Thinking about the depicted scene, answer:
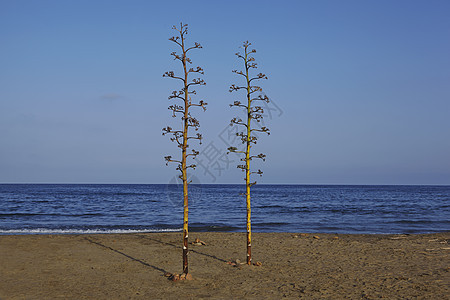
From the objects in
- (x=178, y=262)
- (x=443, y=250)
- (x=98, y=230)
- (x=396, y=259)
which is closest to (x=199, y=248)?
(x=178, y=262)

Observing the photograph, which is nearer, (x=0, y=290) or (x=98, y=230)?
A: (x=0, y=290)

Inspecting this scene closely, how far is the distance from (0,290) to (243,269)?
7386 mm

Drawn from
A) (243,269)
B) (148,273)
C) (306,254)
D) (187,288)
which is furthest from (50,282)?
(306,254)

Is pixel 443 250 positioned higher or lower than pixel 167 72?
lower

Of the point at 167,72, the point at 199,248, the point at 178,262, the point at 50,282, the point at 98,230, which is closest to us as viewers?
the point at 167,72

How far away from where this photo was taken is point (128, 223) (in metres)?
32.6

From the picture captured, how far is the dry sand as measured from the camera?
10258 mm

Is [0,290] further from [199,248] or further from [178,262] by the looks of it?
[199,248]

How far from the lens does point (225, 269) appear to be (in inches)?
512

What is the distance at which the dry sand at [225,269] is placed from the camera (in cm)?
1026

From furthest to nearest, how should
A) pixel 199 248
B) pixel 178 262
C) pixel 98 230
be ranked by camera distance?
1. pixel 98 230
2. pixel 199 248
3. pixel 178 262

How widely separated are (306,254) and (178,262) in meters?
5.58

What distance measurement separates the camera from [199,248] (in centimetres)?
1728

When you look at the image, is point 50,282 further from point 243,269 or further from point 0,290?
point 243,269
